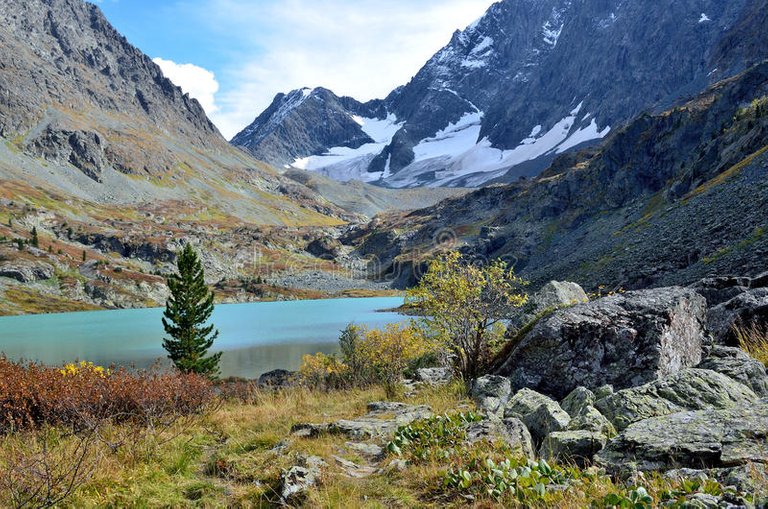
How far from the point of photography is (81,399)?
9.94 meters

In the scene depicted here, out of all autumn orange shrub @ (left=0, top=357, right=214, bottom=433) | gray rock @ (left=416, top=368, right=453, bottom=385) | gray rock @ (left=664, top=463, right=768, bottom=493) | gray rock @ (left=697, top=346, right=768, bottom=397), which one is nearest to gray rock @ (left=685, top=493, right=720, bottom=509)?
gray rock @ (left=664, top=463, right=768, bottom=493)

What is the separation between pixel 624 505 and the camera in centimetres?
460

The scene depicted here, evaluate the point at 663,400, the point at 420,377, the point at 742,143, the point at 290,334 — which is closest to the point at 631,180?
the point at 742,143

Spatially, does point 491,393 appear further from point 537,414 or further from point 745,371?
point 745,371

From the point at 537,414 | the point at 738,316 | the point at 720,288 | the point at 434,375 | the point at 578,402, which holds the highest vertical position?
the point at 720,288

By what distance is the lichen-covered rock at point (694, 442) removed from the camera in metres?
5.62

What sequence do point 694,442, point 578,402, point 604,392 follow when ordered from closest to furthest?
point 694,442
point 578,402
point 604,392

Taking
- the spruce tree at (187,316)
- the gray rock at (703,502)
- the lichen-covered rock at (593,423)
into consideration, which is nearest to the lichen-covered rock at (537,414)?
the lichen-covered rock at (593,423)

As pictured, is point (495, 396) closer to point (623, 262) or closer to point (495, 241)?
point (623, 262)

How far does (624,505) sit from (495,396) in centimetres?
753

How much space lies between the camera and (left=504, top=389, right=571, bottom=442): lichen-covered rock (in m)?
8.43

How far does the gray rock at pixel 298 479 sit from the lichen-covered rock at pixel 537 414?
413 centimetres

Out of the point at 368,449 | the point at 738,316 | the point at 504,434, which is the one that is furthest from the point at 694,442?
the point at 738,316

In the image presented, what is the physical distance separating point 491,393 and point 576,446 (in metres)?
5.19
